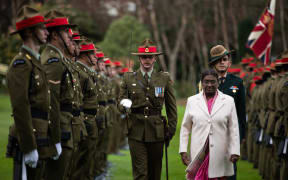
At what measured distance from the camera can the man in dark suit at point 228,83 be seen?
28.5ft

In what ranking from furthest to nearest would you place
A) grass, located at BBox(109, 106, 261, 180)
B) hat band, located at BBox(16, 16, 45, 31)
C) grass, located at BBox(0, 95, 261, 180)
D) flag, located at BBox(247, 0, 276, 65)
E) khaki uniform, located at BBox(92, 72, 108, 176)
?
flag, located at BBox(247, 0, 276, 65) → grass, located at BBox(109, 106, 261, 180) → grass, located at BBox(0, 95, 261, 180) → khaki uniform, located at BBox(92, 72, 108, 176) → hat band, located at BBox(16, 16, 45, 31)

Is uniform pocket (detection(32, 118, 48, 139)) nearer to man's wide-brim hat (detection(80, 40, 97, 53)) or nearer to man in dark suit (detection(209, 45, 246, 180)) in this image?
man in dark suit (detection(209, 45, 246, 180))

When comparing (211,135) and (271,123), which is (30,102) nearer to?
(211,135)

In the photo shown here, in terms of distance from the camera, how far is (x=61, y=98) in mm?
7121

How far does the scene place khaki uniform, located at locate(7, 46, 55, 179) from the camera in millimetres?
5688

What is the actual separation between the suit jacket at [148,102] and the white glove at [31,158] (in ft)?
10.4

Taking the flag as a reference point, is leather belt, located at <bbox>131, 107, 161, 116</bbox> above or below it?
below

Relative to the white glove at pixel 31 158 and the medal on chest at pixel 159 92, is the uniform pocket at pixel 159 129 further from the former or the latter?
the white glove at pixel 31 158

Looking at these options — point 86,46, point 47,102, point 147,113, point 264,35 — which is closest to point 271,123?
point 147,113

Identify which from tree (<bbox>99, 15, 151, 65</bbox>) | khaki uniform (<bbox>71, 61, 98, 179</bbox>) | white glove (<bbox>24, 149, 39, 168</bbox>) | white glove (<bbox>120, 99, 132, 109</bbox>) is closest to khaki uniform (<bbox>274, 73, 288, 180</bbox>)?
white glove (<bbox>120, 99, 132, 109</bbox>)

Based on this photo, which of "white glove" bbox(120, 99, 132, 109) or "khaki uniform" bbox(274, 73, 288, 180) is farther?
"khaki uniform" bbox(274, 73, 288, 180)

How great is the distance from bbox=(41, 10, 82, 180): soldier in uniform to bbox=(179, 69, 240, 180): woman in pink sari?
1602 millimetres

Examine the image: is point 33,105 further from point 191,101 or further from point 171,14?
point 171,14

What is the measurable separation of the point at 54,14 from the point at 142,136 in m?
2.62
